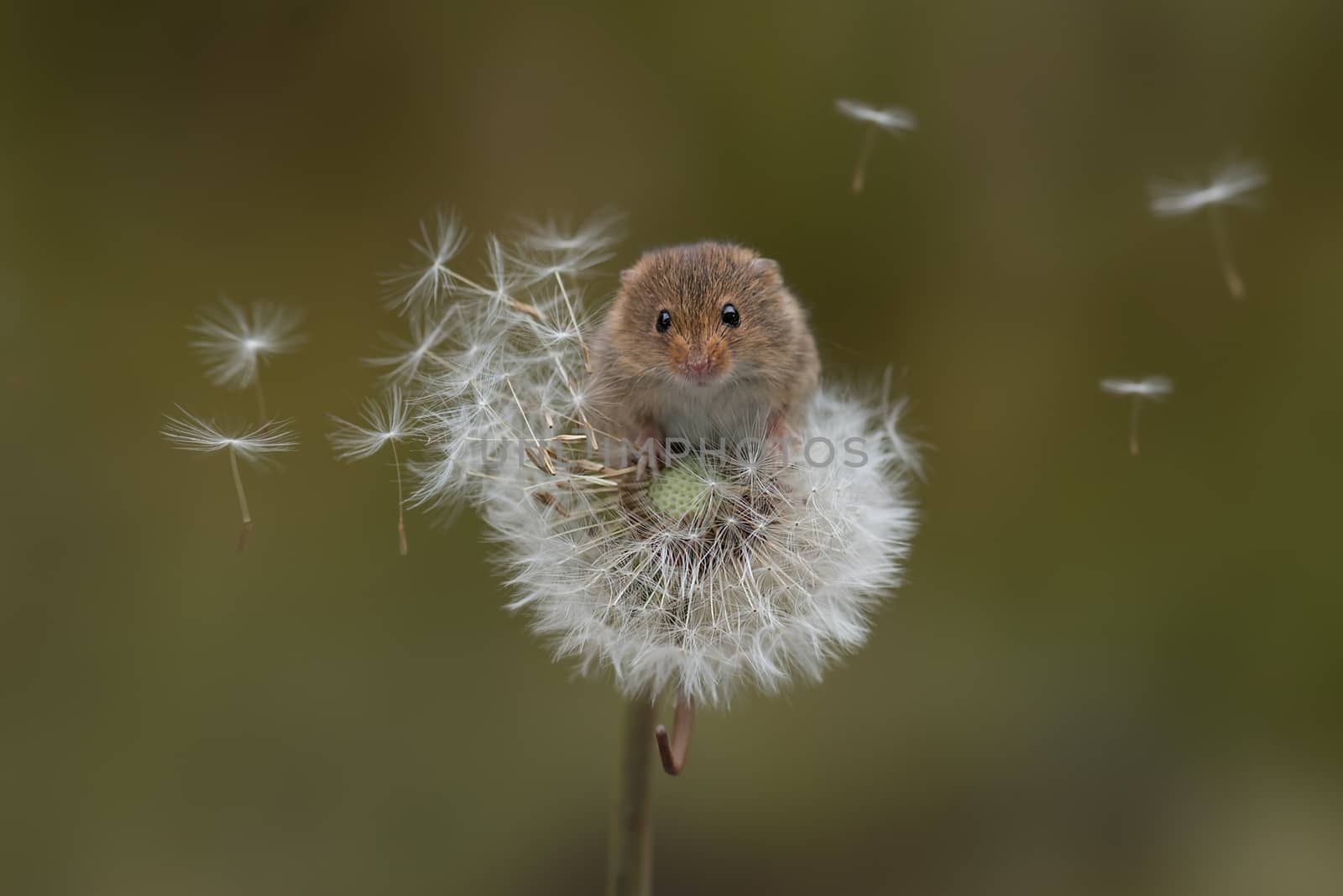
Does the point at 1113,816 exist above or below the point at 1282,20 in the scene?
below

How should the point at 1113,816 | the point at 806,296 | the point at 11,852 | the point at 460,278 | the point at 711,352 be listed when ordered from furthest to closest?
the point at 806,296 < the point at 1113,816 < the point at 11,852 < the point at 460,278 < the point at 711,352

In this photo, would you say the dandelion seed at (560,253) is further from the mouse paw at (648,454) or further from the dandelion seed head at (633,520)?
the mouse paw at (648,454)

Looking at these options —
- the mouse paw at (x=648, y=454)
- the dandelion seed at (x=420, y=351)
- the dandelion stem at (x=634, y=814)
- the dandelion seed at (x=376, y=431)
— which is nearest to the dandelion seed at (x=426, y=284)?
the dandelion seed at (x=420, y=351)

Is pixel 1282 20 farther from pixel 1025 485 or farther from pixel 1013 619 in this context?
pixel 1013 619

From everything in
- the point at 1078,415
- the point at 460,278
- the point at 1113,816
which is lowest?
the point at 1113,816

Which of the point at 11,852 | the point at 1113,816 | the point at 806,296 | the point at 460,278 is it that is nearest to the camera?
the point at 460,278

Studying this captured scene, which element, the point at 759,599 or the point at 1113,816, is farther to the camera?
the point at 1113,816

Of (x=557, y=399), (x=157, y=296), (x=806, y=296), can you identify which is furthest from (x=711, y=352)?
(x=157, y=296)

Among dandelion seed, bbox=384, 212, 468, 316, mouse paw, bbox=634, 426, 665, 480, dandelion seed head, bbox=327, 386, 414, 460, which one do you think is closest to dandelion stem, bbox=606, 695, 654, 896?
mouse paw, bbox=634, 426, 665, 480

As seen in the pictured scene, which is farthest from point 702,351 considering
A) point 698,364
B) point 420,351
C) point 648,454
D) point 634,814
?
point 634,814
